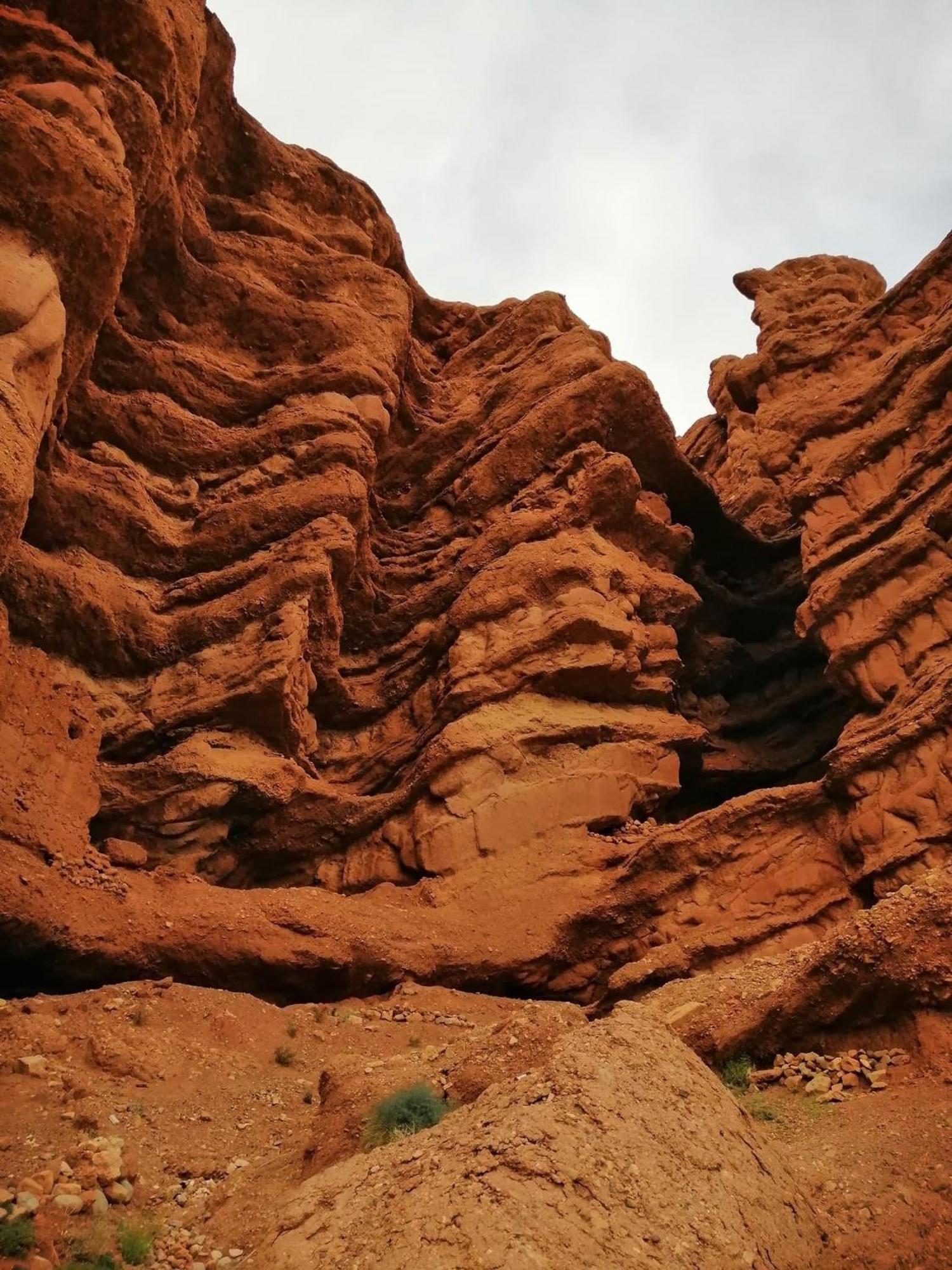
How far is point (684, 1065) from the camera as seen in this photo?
6754 millimetres

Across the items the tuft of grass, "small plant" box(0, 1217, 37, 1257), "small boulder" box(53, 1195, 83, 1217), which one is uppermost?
"small boulder" box(53, 1195, 83, 1217)

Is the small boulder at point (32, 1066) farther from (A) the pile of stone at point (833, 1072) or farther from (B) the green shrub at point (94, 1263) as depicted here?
(A) the pile of stone at point (833, 1072)

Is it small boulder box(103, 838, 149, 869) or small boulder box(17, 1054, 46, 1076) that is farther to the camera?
small boulder box(103, 838, 149, 869)

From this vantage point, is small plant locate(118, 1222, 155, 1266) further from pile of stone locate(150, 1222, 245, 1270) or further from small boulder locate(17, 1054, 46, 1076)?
small boulder locate(17, 1054, 46, 1076)

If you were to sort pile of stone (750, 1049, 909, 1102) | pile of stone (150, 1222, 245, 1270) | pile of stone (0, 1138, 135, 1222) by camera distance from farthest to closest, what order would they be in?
pile of stone (750, 1049, 909, 1102)
pile of stone (0, 1138, 135, 1222)
pile of stone (150, 1222, 245, 1270)

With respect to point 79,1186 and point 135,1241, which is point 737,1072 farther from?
point 79,1186

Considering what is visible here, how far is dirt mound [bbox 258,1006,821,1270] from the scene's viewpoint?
4.79 m

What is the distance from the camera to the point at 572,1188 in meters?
5.13

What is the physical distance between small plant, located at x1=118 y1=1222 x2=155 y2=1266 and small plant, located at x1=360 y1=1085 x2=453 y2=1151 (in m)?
1.55

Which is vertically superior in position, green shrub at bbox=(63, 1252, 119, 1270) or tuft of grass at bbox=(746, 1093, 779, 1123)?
green shrub at bbox=(63, 1252, 119, 1270)

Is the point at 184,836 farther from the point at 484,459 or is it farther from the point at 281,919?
the point at 484,459

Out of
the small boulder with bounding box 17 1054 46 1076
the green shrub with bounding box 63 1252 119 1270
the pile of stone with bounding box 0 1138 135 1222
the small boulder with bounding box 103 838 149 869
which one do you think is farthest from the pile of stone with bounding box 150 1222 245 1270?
the small boulder with bounding box 103 838 149 869

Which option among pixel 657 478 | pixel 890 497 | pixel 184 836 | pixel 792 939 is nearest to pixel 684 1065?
pixel 792 939

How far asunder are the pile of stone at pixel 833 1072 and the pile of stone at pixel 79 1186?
5.64 meters
